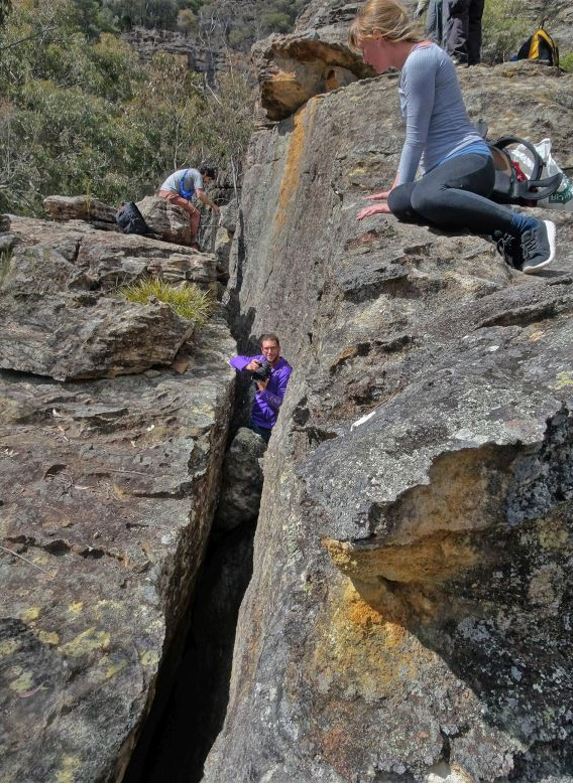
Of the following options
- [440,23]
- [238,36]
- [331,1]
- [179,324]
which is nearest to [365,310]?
[179,324]

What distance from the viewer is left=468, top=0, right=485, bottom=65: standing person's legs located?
662 cm

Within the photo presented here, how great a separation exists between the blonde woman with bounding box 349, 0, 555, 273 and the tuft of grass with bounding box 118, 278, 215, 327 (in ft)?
9.28

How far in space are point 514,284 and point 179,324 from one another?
121 inches

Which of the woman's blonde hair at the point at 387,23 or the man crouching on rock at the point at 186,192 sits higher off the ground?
the woman's blonde hair at the point at 387,23

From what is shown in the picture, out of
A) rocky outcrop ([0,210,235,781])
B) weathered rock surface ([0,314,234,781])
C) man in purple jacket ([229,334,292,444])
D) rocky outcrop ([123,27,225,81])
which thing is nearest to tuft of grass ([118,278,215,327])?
rocky outcrop ([0,210,235,781])

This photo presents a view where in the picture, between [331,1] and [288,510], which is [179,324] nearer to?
[288,510]

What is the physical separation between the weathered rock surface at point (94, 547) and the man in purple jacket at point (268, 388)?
319 mm

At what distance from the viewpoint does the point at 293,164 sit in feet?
23.2

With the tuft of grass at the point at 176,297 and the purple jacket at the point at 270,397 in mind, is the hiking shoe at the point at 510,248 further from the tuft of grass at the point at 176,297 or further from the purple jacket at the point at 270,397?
the tuft of grass at the point at 176,297

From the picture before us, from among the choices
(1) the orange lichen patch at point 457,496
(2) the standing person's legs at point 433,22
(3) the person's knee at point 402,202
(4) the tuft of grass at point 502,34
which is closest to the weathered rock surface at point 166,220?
(2) the standing person's legs at point 433,22

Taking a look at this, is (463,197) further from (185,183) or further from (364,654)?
(185,183)

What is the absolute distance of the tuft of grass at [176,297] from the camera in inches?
223

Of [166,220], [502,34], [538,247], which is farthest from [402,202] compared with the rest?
[502,34]

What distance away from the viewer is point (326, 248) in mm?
4727
